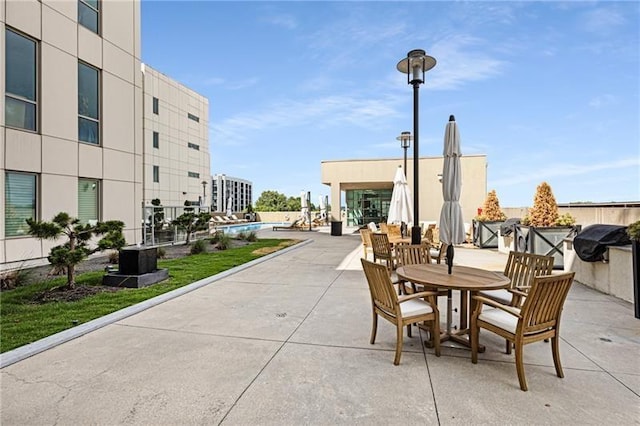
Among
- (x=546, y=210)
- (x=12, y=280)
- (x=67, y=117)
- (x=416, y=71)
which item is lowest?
(x=12, y=280)

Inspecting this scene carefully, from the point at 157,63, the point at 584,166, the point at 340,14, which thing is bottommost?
the point at 584,166

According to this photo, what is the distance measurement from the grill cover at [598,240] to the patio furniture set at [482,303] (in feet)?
9.77

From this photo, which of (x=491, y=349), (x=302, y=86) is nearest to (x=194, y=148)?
(x=302, y=86)

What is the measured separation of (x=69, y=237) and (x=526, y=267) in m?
7.50

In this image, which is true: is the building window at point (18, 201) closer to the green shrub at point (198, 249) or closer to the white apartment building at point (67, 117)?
the white apartment building at point (67, 117)

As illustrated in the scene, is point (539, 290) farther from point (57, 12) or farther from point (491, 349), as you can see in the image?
point (57, 12)

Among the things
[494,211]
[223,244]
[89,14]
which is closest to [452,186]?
[223,244]

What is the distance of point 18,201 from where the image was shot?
26.9 feet

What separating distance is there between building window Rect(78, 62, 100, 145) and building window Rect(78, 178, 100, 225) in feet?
4.51

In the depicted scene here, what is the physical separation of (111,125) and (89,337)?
9.64 meters

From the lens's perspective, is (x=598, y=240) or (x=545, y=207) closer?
(x=598, y=240)

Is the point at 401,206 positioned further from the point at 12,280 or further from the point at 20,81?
the point at 20,81

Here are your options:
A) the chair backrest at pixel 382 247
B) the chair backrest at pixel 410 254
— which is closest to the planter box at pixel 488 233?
the chair backrest at pixel 382 247

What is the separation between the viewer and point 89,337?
3.70 metres
